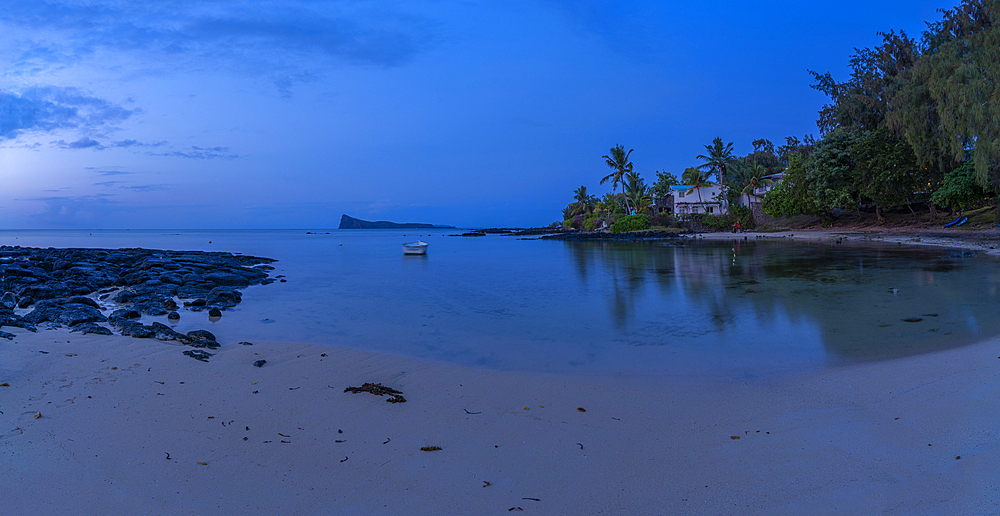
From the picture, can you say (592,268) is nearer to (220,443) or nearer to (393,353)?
(393,353)

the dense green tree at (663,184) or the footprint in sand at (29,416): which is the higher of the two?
the dense green tree at (663,184)

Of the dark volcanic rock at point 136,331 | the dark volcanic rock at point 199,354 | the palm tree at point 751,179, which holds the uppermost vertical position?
the palm tree at point 751,179

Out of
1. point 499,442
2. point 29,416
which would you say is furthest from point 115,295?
point 499,442

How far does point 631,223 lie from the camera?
66.6m

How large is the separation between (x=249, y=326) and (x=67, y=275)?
40.7 feet

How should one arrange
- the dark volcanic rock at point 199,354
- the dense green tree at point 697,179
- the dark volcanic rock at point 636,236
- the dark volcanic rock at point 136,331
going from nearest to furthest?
the dark volcanic rock at point 199,354, the dark volcanic rock at point 136,331, the dark volcanic rock at point 636,236, the dense green tree at point 697,179

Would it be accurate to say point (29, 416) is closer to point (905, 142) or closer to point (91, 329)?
point (91, 329)

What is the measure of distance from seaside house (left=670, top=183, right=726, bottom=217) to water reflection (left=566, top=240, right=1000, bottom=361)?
4507 cm

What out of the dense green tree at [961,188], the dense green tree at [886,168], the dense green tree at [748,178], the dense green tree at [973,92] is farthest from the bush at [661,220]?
the dense green tree at [973,92]

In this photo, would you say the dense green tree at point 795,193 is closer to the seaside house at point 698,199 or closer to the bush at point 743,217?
the bush at point 743,217

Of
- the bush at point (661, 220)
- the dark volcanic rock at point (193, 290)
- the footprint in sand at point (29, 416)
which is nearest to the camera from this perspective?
the footprint in sand at point (29, 416)

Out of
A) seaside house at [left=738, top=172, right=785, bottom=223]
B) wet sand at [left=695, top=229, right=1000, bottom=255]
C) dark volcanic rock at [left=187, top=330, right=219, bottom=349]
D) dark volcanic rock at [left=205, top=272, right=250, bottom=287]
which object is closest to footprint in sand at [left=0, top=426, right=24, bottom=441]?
dark volcanic rock at [left=187, top=330, right=219, bottom=349]

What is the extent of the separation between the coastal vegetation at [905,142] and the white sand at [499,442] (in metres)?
27.5

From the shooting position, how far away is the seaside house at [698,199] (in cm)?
6562
